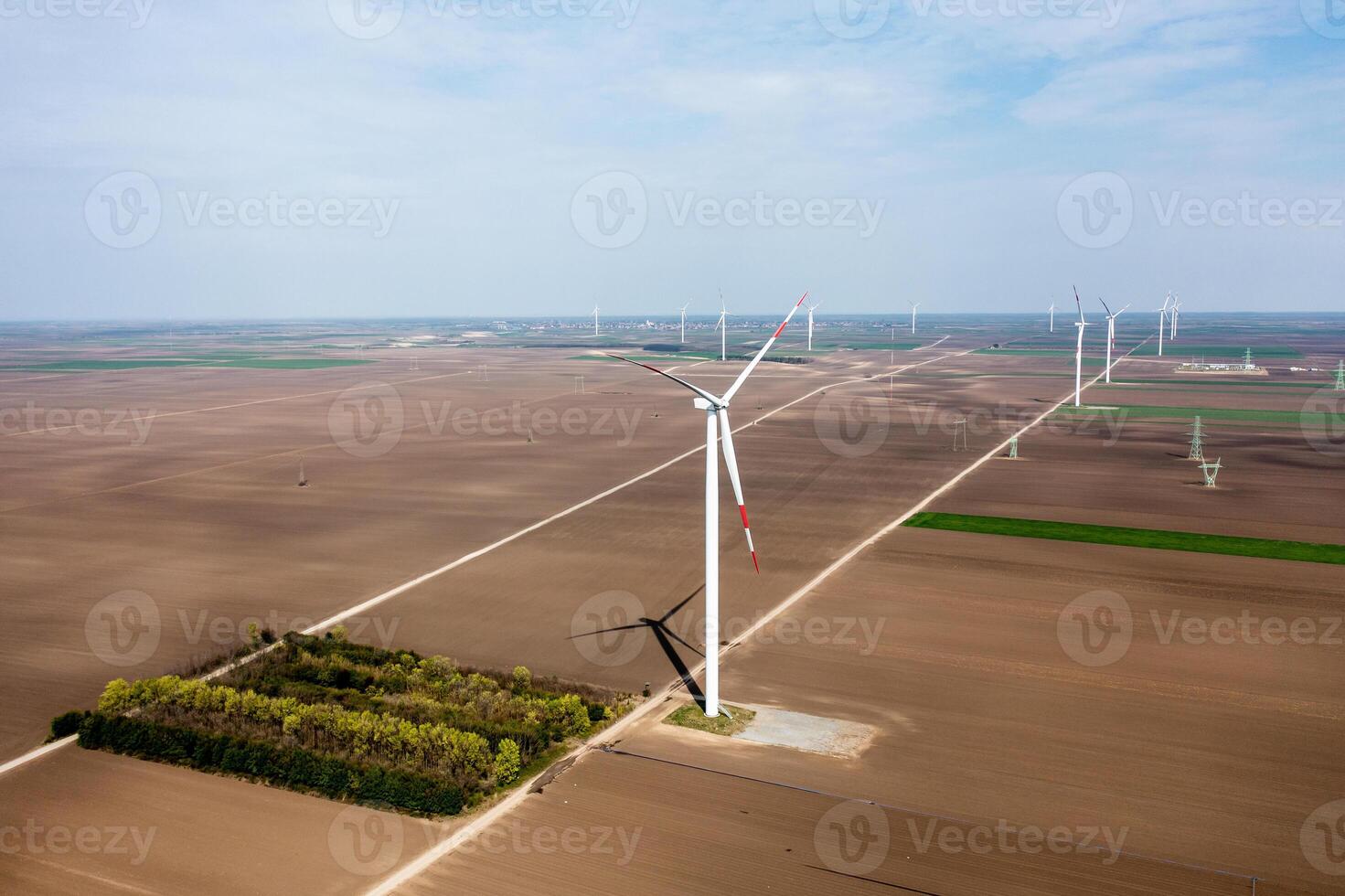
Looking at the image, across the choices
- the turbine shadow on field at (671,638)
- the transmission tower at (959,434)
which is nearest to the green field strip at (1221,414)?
the transmission tower at (959,434)

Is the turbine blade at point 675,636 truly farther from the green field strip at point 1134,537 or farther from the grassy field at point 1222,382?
the grassy field at point 1222,382

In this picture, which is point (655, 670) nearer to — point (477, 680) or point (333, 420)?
point (477, 680)

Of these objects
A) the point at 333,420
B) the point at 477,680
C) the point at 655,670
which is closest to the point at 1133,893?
the point at 655,670

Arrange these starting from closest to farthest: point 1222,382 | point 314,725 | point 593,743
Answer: point 314,725 → point 593,743 → point 1222,382

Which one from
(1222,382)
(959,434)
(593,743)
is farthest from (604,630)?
(1222,382)

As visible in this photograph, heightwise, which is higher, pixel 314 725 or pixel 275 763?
pixel 314 725

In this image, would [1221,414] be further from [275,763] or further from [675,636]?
[275,763]
